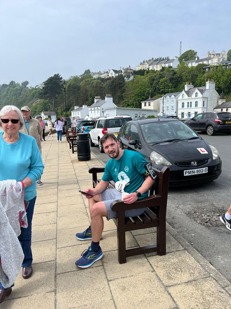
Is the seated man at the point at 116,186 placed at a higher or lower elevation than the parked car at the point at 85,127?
higher

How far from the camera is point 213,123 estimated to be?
1783 centimetres

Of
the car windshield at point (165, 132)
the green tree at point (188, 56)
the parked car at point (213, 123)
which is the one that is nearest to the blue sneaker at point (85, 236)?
the car windshield at point (165, 132)

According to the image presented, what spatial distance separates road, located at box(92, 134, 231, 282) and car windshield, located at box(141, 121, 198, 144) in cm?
127

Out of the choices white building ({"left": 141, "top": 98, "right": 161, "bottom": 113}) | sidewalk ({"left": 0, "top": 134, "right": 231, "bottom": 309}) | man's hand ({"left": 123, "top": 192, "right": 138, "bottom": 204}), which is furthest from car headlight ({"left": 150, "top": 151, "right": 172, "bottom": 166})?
white building ({"left": 141, "top": 98, "right": 161, "bottom": 113})

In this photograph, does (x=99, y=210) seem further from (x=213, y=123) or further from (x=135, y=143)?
(x=213, y=123)

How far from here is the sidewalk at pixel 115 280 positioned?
2408 mm

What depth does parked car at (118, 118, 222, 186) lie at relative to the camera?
5523 millimetres

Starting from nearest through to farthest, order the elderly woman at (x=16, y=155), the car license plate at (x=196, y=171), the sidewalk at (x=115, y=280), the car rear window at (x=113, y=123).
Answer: the sidewalk at (x=115, y=280)
the elderly woman at (x=16, y=155)
the car license plate at (x=196, y=171)
the car rear window at (x=113, y=123)

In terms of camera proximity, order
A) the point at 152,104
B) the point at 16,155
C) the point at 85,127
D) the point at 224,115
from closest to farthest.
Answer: the point at 16,155 → the point at 224,115 → the point at 85,127 → the point at 152,104

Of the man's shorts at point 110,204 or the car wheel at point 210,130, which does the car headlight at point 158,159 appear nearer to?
the man's shorts at point 110,204

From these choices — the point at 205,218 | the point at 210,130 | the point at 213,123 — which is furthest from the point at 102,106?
the point at 205,218

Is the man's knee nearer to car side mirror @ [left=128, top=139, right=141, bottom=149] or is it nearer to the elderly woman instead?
the elderly woman

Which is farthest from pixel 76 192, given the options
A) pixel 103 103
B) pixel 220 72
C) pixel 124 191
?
pixel 220 72

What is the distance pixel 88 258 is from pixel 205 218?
2190 millimetres
